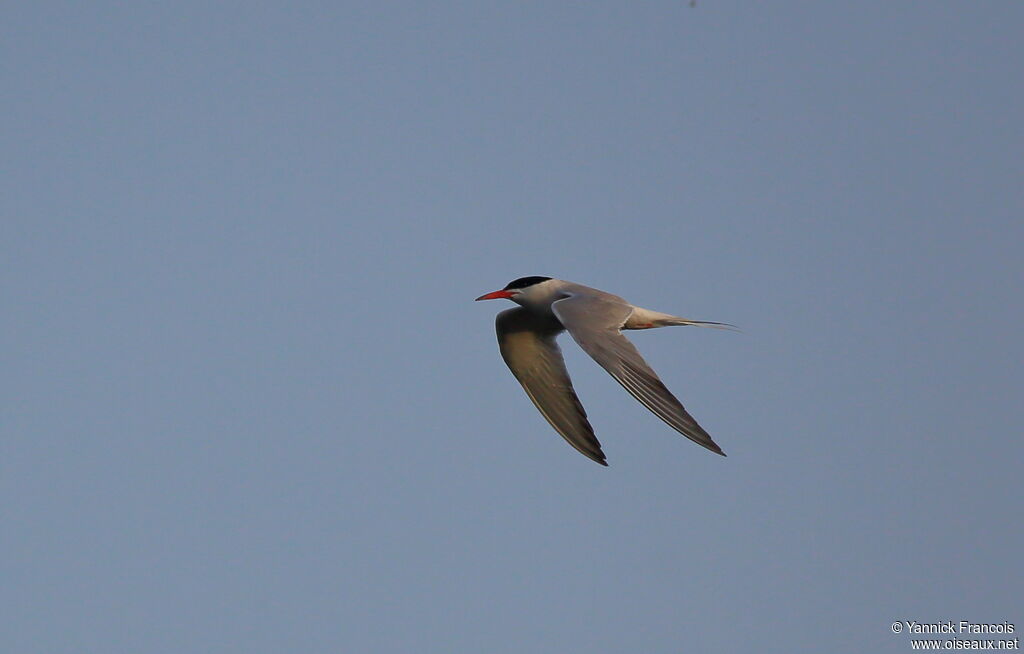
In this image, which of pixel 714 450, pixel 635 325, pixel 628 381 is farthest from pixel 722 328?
pixel 714 450

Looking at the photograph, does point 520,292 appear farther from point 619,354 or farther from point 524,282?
point 619,354

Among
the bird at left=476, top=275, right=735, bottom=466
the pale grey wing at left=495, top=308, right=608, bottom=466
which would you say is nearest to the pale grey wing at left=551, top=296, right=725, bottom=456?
the bird at left=476, top=275, right=735, bottom=466

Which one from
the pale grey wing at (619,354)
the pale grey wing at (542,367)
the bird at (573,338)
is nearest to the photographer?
the pale grey wing at (619,354)

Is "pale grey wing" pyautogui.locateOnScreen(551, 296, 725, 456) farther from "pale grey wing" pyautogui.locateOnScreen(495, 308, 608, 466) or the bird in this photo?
"pale grey wing" pyautogui.locateOnScreen(495, 308, 608, 466)

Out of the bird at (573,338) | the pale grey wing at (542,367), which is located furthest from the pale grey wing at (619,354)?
the pale grey wing at (542,367)

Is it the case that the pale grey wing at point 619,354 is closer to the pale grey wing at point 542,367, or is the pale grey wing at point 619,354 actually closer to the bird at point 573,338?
the bird at point 573,338

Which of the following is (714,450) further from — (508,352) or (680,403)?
(508,352)

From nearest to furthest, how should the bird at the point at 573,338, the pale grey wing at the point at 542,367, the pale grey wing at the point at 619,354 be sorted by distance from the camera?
the pale grey wing at the point at 619,354, the bird at the point at 573,338, the pale grey wing at the point at 542,367
